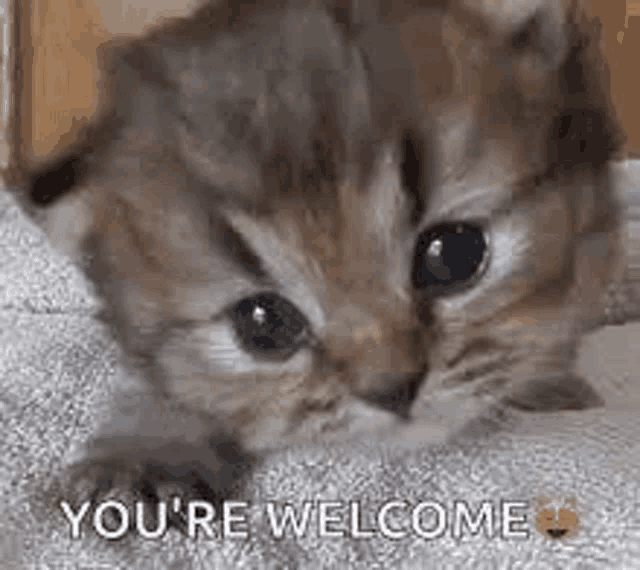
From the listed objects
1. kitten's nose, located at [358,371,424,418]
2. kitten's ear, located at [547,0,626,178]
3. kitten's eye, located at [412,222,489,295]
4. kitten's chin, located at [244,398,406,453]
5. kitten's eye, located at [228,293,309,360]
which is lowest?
kitten's chin, located at [244,398,406,453]

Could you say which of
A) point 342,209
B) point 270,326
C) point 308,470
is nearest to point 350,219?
point 342,209

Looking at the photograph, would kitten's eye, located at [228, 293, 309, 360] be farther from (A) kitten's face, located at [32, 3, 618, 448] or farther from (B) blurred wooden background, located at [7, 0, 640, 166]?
(B) blurred wooden background, located at [7, 0, 640, 166]

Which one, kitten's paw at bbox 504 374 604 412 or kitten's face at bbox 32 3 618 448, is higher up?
kitten's face at bbox 32 3 618 448

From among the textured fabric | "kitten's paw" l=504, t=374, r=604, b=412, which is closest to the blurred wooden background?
the textured fabric

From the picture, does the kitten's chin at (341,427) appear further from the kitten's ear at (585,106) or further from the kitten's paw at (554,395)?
the kitten's ear at (585,106)

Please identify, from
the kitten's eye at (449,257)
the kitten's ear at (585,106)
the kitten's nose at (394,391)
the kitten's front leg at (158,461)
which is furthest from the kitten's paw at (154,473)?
the kitten's ear at (585,106)

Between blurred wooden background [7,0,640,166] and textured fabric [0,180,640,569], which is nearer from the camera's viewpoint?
textured fabric [0,180,640,569]

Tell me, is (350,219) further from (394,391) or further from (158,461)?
(158,461)
